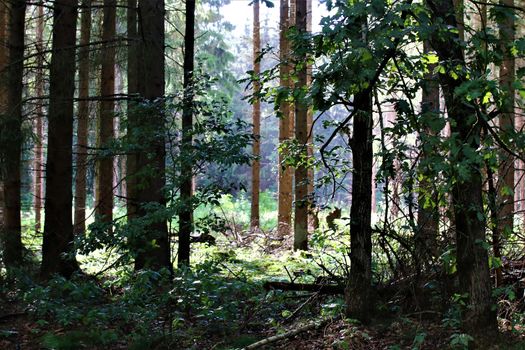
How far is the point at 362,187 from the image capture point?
17.4 ft

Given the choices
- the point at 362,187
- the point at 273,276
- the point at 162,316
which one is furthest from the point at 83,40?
the point at 362,187

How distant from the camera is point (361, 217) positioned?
5.32 metres

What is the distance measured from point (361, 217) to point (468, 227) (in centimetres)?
101

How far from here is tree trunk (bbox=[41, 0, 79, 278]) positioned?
8523mm

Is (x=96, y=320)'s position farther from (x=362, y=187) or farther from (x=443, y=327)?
(x=443, y=327)

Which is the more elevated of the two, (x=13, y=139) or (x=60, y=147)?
(x=13, y=139)

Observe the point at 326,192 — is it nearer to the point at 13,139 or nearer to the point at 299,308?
the point at 299,308

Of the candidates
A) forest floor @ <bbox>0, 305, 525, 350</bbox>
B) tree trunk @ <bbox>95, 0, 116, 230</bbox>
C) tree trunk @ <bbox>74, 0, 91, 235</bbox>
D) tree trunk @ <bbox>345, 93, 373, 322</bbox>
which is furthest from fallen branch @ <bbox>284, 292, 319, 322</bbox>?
tree trunk @ <bbox>95, 0, 116, 230</bbox>

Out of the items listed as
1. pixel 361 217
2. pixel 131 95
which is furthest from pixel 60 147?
pixel 361 217

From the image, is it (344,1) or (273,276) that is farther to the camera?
(273,276)

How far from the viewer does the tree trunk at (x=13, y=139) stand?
8.48 meters

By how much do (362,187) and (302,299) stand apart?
2.14 meters

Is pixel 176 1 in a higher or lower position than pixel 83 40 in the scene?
higher

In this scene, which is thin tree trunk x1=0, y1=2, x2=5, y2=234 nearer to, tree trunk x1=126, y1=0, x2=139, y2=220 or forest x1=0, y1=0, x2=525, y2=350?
forest x1=0, y1=0, x2=525, y2=350
